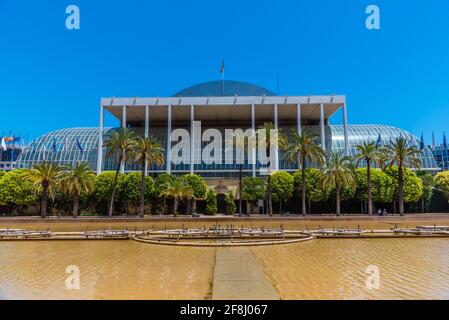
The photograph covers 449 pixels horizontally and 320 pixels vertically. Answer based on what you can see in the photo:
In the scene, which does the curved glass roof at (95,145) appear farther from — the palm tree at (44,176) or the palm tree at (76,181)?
the palm tree at (44,176)

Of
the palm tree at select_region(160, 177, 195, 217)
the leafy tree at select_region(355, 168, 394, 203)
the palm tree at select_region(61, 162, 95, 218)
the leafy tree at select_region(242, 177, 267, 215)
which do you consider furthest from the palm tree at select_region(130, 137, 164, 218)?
the leafy tree at select_region(355, 168, 394, 203)

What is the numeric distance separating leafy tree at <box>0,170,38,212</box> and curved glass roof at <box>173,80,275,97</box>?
36.9 metres

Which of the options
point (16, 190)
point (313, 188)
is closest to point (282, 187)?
point (313, 188)

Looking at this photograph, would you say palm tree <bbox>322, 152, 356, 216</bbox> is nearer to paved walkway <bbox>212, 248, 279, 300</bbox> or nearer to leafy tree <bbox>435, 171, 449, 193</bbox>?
leafy tree <bbox>435, 171, 449, 193</bbox>

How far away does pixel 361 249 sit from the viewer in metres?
18.3

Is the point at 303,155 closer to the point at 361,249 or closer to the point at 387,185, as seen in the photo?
the point at 387,185

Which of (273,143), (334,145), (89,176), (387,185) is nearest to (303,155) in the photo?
(273,143)

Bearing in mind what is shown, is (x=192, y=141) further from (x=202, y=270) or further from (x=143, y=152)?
(x=202, y=270)

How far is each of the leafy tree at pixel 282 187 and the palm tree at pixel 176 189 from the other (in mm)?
14036

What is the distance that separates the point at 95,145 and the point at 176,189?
104 feet

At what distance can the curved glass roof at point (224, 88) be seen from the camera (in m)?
76.1

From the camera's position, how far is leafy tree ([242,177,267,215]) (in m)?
59.2

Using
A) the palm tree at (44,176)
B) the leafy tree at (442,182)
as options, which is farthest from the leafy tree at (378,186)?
the palm tree at (44,176)

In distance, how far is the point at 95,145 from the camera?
7562cm
